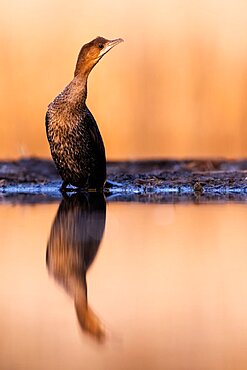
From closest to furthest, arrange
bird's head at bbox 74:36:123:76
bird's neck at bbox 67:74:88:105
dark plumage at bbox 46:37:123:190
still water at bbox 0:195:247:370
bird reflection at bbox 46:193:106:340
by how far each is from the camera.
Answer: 1. still water at bbox 0:195:247:370
2. bird reflection at bbox 46:193:106:340
3. dark plumage at bbox 46:37:123:190
4. bird's neck at bbox 67:74:88:105
5. bird's head at bbox 74:36:123:76

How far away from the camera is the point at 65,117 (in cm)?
924

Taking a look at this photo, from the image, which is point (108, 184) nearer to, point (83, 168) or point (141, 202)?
point (83, 168)

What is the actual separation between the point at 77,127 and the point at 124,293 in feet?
17.0

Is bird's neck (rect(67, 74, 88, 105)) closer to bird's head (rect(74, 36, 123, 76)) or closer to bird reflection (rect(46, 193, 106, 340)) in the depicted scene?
bird's head (rect(74, 36, 123, 76))

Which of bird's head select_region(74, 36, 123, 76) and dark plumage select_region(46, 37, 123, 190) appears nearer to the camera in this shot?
dark plumage select_region(46, 37, 123, 190)

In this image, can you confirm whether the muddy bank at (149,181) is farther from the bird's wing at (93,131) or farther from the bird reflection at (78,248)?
the bird reflection at (78,248)

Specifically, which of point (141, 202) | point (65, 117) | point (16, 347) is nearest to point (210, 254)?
point (16, 347)

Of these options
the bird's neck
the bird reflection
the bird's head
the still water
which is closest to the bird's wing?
the bird's neck

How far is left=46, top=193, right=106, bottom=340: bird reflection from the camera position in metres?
3.90

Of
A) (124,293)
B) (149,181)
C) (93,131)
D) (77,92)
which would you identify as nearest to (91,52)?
(77,92)

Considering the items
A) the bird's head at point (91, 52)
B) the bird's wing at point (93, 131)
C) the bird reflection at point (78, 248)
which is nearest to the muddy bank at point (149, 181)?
the bird's wing at point (93, 131)

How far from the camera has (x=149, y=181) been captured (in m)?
10.6

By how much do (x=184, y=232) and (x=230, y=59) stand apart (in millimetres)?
8347

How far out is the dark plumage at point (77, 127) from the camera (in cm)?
928
